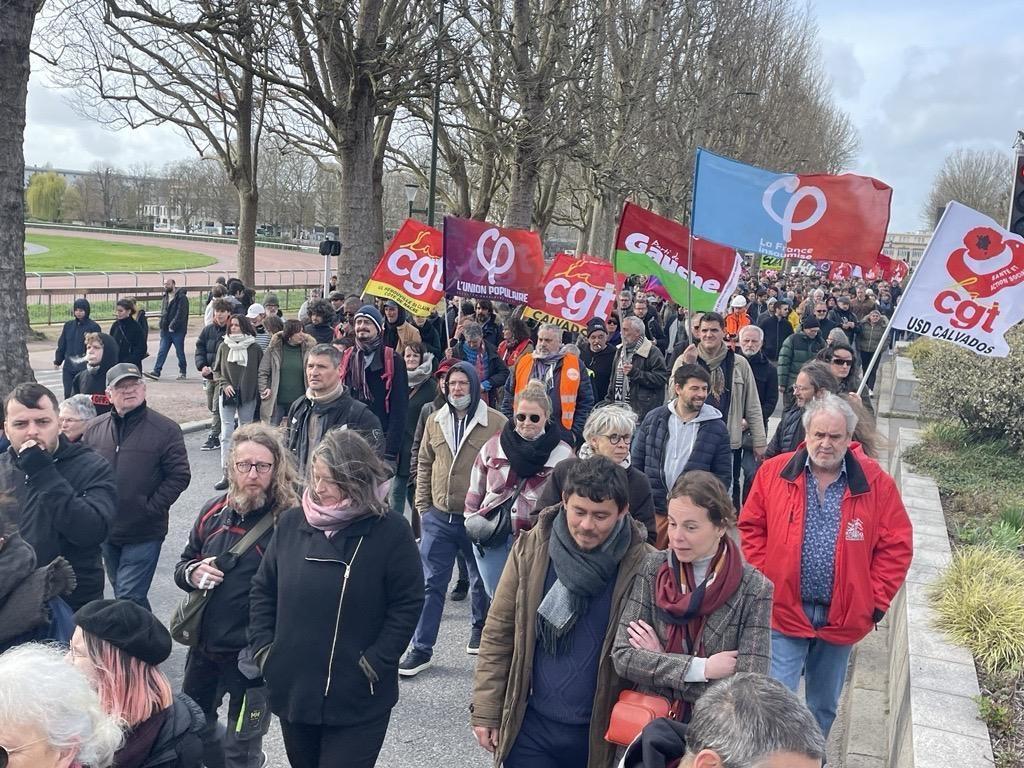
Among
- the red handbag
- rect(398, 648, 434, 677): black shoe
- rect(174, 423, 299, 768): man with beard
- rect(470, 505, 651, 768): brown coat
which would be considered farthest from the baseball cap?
the red handbag

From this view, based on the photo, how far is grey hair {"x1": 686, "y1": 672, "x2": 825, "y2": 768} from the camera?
1897mm

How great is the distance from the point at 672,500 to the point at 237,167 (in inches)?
835

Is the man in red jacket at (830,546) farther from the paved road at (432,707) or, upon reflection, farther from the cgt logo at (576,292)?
the cgt logo at (576,292)

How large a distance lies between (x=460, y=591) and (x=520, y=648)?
3.47 metres

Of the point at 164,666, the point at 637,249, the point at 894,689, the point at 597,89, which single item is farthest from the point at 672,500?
the point at 597,89

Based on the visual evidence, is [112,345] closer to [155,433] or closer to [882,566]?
[155,433]

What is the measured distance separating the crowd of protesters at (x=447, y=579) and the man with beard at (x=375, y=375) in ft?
3.41

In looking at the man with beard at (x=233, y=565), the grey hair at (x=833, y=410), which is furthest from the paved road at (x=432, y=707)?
the grey hair at (x=833, y=410)

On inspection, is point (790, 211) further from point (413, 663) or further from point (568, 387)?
point (413, 663)

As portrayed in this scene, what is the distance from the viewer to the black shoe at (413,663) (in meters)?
5.25

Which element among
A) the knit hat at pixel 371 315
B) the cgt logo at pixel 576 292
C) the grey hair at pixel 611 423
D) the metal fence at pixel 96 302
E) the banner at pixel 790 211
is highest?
the banner at pixel 790 211

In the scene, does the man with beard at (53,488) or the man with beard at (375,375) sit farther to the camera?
the man with beard at (375,375)

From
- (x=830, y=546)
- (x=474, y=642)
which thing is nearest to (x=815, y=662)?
(x=830, y=546)

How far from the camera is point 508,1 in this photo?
70.5 feet
